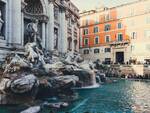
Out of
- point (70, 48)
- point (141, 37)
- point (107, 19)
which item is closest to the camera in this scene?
point (70, 48)

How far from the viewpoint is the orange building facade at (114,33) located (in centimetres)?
5009

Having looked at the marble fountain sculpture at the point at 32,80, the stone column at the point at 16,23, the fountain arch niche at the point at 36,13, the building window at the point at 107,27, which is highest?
the building window at the point at 107,27

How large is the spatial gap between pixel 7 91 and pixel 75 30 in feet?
117

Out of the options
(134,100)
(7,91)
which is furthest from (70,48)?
(7,91)

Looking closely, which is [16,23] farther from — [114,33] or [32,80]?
[114,33]

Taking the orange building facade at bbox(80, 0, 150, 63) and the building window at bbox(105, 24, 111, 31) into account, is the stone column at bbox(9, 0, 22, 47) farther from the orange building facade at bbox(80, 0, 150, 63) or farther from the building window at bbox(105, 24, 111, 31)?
the building window at bbox(105, 24, 111, 31)

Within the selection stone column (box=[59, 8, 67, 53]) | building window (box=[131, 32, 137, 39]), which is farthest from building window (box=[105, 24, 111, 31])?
stone column (box=[59, 8, 67, 53])

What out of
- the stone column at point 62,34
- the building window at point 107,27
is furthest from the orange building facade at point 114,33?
the stone column at point 62,34

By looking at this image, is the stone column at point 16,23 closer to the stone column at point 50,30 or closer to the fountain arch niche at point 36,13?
the fountain arch niche at point 36,13

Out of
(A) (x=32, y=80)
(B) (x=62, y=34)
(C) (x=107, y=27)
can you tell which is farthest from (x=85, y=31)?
(A) (x=32, y=80)

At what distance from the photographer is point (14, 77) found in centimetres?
1659

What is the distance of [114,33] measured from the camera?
178 feet

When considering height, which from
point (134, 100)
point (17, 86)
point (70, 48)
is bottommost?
point (134, 100)

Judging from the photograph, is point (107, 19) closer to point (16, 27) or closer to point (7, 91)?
point (16, 27)
